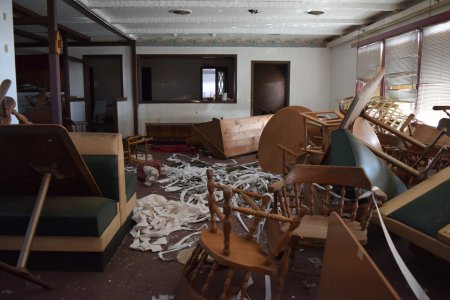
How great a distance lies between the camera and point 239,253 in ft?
6.64

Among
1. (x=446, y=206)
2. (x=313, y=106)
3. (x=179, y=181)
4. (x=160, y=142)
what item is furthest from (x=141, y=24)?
(x=446, y=206)

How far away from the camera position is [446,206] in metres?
2.34

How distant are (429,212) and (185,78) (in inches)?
428

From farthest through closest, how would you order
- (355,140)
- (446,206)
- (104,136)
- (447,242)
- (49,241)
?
1. (104,136)
2. (355,140)
3. (49,241)
4. (446,206)
5. (447,242)

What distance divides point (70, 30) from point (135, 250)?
7.29 m

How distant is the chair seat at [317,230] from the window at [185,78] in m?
9.61

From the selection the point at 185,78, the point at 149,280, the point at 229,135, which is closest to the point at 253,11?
the point at 229,135

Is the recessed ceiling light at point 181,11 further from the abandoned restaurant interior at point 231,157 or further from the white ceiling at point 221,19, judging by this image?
the abandoned restaurant interior at point 231,157

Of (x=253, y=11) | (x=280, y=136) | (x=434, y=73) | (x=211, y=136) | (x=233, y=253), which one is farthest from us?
(x=211, y=136)

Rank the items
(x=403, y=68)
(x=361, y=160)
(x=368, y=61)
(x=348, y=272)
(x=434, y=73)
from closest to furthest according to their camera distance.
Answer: (x=348, y=272) < (x=361, y=160) < (x=434, y=73) < (x=403, y=68) < (x=368, y=61)

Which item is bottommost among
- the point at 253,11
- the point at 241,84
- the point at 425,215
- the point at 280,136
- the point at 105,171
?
the point at 425,215

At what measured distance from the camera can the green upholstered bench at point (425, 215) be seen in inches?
89.0

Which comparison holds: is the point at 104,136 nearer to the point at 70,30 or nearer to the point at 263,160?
the point at 263,160

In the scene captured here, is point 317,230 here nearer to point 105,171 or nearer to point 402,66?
point 105,171
